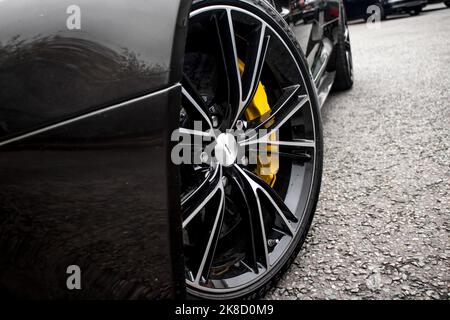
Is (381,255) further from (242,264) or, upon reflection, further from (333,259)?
(242,264)

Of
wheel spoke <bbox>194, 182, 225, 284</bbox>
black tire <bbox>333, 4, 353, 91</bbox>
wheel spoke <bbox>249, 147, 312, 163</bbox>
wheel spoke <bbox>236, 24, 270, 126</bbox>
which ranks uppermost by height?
black tire <bbox>333, 4, 353, 91</bbox>

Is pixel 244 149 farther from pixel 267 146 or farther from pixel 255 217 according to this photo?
pixel 255 217

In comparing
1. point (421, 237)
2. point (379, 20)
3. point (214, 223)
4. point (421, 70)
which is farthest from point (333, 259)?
point (379, 20)

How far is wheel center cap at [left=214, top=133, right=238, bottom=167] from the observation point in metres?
1.29

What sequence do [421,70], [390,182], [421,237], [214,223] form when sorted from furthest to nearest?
[421,70] < [390,182] < [421,237] < [214,223]

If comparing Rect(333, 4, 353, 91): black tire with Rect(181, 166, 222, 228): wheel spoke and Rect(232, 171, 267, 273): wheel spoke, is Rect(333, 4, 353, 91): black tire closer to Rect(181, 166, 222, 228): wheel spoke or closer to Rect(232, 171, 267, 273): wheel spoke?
Rect(232, 171, 267, 273): wheel spoke

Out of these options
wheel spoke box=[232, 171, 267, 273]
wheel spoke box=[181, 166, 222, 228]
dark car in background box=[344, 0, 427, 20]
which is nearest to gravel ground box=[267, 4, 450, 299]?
wheel spoke box=[232, 171, 267, 273]

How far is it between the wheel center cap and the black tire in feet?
8.03

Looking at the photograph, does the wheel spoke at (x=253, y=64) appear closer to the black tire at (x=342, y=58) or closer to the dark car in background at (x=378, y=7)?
the black tire at (x=342, y=58)

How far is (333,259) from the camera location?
1.63 meters

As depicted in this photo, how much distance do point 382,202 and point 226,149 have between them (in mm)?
1068

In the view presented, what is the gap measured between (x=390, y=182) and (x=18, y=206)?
Result: 190cm

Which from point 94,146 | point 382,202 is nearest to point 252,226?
point 94,146

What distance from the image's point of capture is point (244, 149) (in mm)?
1458
